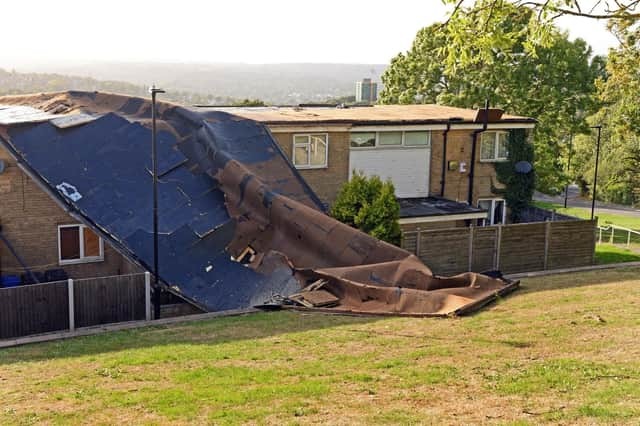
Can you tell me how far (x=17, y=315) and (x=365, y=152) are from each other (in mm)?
14966

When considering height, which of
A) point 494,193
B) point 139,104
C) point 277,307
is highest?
point 139,104

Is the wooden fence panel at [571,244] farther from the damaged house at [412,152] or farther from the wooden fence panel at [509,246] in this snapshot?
the damaged house at [412,152]

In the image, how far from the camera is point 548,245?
25047 mm

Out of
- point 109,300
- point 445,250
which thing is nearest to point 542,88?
point 445,250

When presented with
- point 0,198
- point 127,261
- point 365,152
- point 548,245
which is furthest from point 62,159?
→ point 548,245

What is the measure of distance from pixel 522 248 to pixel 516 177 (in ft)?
20.0

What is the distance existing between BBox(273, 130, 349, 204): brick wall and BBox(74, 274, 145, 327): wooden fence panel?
997 cm

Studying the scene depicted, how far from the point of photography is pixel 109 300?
17.4 m

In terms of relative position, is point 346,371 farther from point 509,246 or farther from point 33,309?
point 509,246

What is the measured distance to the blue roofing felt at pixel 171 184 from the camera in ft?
64.7

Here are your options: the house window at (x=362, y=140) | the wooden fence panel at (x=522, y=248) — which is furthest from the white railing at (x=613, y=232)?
the house window at (x=362, y=140)

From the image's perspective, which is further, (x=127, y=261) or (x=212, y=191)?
(x=212, y=191)

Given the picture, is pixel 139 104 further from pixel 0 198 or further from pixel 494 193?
pixel 494 193

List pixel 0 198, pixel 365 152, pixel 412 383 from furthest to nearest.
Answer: pixel 365 152, pixel 0 198, pixel 412 383
